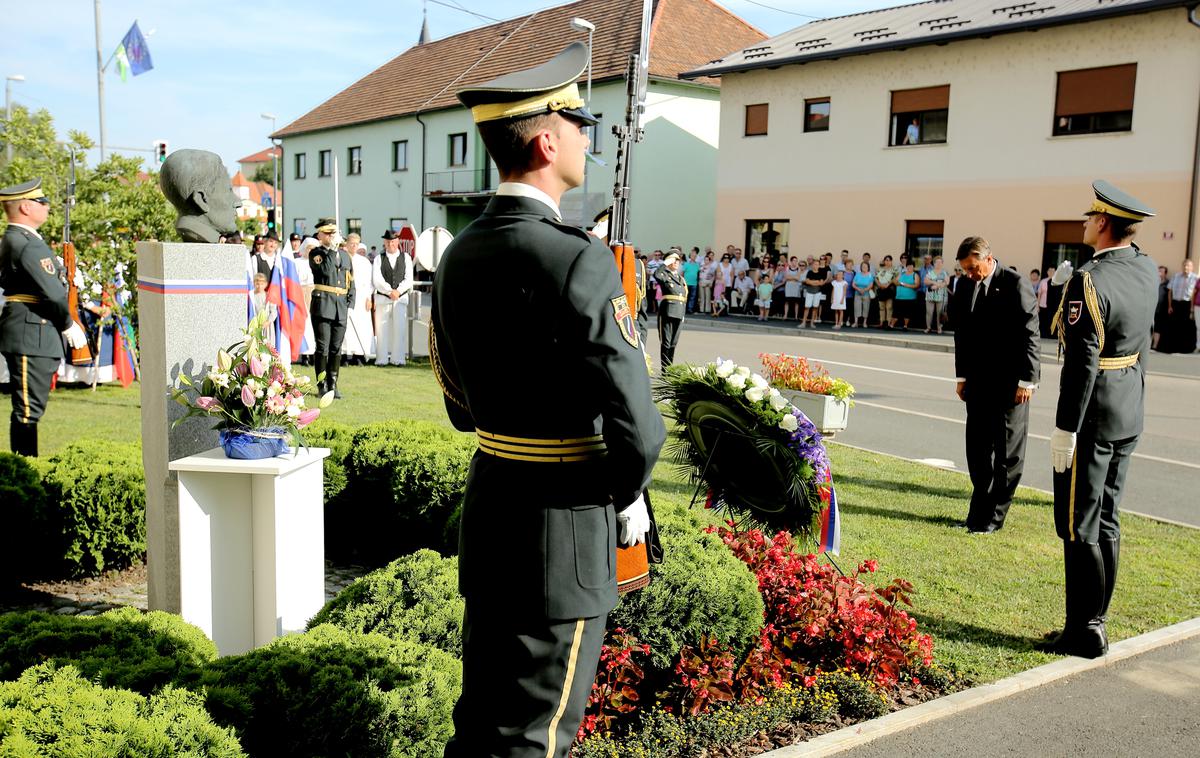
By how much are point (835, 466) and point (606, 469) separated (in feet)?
24.2

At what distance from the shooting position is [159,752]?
2.62 metres

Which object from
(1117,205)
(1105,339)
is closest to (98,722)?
(1105,339)

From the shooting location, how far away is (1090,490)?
513 centimetres

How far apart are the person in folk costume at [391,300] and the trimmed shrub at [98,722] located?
558 inches

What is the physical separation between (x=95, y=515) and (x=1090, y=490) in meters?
5.67

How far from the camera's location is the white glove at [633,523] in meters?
2.77

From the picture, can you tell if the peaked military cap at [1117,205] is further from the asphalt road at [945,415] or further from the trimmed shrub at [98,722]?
the trimmed shrub at [98,722]

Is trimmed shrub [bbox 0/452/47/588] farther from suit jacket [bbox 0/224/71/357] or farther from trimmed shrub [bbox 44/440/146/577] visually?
suit jacket [bbox 0/224/71/357]

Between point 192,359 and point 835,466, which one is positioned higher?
point 192,359

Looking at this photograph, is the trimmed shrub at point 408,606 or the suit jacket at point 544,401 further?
the trimmed shrub at point 408,606

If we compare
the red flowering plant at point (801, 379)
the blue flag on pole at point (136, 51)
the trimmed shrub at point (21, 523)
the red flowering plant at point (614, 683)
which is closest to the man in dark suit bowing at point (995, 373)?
the red flowering plant at point (801, 379)

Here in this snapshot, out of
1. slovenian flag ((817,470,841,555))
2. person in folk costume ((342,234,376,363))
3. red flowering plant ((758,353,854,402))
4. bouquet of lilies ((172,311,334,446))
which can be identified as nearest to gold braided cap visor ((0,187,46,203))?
bouquet of lilies ((172,311,334,446))

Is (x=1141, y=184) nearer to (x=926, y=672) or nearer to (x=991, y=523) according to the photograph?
(x=991, y=523)

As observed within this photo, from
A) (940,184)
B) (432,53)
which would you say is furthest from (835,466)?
(432,53)
